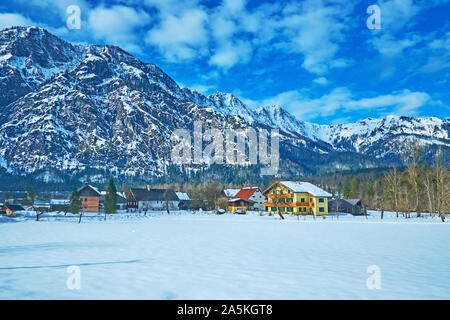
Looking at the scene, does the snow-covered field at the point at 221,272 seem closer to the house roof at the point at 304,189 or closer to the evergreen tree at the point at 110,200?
the evergreen tree at the point at 110,200

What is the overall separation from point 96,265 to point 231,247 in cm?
811

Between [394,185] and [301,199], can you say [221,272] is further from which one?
[301,199]

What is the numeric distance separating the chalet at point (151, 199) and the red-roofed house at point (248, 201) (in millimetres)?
23820

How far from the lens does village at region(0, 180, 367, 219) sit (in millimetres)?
73625

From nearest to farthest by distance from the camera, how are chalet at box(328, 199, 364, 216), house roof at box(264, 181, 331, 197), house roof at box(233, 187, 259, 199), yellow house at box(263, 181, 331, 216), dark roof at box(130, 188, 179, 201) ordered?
1. yellow house at box(263, 181, 331, 216)
2. house roof at box(264, 181, 331, 197)
3. chalet at box(328, 199, 364, 216)
4. house roof at box(233, 187, 259, 199)
5. dark roof at box(130, 188, 179, 201)

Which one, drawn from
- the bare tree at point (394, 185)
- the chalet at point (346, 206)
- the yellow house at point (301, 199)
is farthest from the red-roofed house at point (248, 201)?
the bare tree at point (394, 185)

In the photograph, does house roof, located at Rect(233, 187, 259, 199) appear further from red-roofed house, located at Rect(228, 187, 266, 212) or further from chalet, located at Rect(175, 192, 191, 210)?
chalet, located at Rect(175, 192, 191, 210)

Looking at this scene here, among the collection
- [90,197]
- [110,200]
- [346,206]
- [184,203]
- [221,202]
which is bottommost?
[184,203]

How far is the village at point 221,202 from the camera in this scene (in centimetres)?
7362

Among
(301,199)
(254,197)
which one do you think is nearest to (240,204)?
(254,197)

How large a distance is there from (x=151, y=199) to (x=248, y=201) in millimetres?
36812

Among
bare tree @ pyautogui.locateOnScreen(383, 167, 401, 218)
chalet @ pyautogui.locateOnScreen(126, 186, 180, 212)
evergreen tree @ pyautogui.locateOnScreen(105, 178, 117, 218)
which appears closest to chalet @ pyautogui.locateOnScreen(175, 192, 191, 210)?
chalet @ pyautogui.locateOnScreen(126, 186, 180, 212)

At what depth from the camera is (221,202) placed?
86.1 metres
